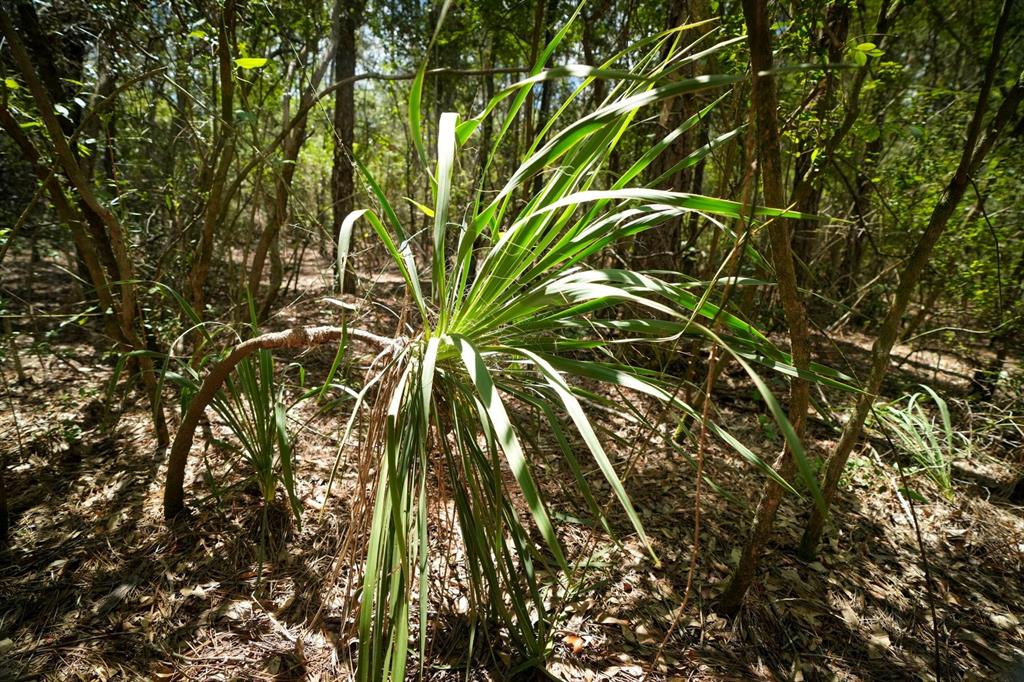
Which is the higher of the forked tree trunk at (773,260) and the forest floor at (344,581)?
the forked tree trunk at (773,260)

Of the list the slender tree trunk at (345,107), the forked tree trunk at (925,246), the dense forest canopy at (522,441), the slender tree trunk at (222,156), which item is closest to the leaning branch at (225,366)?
the dense forest canopy at (522,441)

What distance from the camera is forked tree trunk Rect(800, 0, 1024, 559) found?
1146mm

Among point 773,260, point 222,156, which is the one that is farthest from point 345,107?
point 773,260

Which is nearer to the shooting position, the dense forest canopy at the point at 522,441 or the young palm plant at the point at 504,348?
the young palm plant at the point at 504,348

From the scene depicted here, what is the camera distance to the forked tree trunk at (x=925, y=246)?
A: 1.15 m

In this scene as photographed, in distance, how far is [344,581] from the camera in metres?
1.30

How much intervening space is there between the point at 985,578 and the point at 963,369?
2513mm

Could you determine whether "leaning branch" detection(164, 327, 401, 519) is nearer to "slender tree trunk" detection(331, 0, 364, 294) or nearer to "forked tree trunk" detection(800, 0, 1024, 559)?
"forked tree trunk" detection(800, 0, 1024, 559)

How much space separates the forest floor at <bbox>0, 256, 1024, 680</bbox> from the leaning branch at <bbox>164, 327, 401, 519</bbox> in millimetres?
89

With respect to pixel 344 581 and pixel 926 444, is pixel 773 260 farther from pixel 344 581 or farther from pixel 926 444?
pixel 926 444

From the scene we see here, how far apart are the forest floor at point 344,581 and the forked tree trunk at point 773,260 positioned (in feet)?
0.77

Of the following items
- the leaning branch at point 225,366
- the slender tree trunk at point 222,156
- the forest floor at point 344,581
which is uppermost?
the slender tree trunk at point 222,156

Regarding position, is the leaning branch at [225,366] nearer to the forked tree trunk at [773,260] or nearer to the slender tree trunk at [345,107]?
the forked tree trunk at [773,260]

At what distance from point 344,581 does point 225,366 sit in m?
0.68
